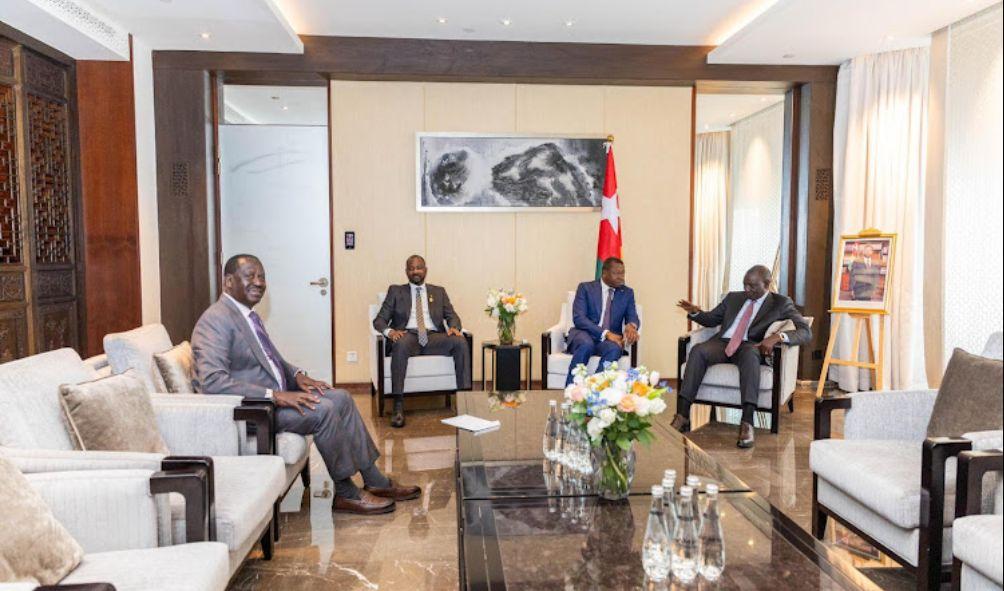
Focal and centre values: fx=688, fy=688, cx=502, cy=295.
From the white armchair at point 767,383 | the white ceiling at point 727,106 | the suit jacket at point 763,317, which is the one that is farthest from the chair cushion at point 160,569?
the white ceiling at point 727,106

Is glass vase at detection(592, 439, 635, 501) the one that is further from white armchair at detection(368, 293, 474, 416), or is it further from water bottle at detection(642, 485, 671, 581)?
white armchair at detection(368, 293, 474, 416)

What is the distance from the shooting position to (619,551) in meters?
2.13

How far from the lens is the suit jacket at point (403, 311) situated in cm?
586

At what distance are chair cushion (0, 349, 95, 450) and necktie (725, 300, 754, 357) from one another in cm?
413

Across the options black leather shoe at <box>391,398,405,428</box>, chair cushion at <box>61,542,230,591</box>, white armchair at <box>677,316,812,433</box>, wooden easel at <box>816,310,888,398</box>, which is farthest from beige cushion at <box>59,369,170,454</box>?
wooden easel at <box>816,310,888,398</box>

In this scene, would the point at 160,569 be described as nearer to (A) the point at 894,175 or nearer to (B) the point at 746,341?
(B) the point at 746,341

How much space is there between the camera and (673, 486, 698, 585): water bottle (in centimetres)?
192

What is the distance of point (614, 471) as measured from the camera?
2.48 metres

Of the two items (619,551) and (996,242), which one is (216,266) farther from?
(996,242)

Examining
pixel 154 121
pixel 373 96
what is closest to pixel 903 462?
pixel 373 96

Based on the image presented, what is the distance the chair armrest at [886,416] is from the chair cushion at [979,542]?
0.95 m

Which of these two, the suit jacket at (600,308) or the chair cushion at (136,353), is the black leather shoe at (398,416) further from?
the chair cushion at (136,353)

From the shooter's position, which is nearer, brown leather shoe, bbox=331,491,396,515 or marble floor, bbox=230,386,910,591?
Result: marble floor, bbox=230,386,910,591

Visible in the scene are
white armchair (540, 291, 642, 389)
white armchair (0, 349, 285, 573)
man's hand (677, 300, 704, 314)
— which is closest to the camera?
white armchair (0, 349, 285, 573)
